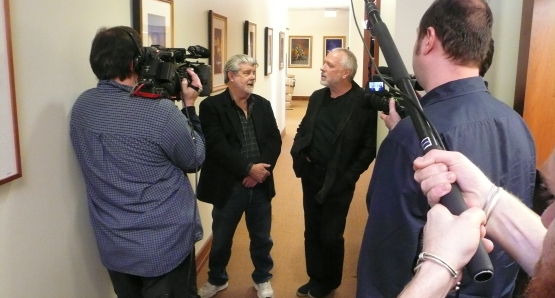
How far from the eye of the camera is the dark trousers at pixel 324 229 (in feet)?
9.02

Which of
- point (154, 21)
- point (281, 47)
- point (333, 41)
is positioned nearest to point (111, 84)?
point (154, 21)

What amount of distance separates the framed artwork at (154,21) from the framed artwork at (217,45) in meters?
0.75

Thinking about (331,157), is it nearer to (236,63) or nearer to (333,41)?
(236,63)

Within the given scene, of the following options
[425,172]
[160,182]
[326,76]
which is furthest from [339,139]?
[425,172]

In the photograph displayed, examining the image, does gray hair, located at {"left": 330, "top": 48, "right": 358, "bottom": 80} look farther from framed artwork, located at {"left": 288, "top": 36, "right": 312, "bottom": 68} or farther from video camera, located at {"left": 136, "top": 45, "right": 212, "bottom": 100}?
framed artwork, located at {"left": 288, "top": 36, "right": 312, "bottom": 68}

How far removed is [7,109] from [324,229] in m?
1.89

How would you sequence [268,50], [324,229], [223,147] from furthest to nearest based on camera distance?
[268,50], [324,229], [223,147]

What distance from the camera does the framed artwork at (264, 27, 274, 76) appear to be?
5676 mm

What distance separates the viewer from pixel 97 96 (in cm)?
162

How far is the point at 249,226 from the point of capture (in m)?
2.87

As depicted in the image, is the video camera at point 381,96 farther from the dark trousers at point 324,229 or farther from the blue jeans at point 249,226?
the blue jeans at point 249,226

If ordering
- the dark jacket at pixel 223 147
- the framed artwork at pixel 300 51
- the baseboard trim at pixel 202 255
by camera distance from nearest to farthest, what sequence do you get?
the dark jacket at pixel 223 147 → the baseboard trim at pixel 202 255 → the framed artwork at pixel 300 51

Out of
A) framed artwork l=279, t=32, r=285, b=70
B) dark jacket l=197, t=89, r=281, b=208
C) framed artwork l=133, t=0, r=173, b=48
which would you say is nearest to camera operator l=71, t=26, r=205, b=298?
framed artwork l=133, t=0, r=173, b=48

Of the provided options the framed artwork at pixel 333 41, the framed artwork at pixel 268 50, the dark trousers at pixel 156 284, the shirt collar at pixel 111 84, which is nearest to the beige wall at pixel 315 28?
the framed artwork at pixel 333 41
